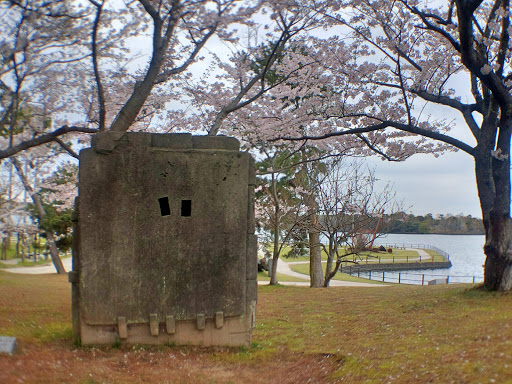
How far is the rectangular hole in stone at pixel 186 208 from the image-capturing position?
22.1 feet

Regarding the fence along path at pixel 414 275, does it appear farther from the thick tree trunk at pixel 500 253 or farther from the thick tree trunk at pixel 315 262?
the thick tree trunk at pixel 500 253

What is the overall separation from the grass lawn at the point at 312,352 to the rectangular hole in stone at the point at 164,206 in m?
1.90

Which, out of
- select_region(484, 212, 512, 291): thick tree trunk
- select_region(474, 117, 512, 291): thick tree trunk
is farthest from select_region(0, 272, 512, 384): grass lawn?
select_region(474, 117, 512, 291): thick tree trunk

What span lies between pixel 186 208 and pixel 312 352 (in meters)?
2.80

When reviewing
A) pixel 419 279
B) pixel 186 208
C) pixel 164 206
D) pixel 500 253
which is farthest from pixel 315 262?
pixel 164 206

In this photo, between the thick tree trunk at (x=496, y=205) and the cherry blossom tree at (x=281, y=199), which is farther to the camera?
the cherry blossom tree at (x=281, y=199)

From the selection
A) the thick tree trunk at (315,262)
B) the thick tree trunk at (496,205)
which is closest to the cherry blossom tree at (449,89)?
the thick tree trunk at (496,205)

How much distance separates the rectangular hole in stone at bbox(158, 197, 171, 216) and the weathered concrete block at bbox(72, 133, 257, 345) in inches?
0.6

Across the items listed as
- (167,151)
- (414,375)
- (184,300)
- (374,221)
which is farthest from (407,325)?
(374,221)

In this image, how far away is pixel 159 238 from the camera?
662cm

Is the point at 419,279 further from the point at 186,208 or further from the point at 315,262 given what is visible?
the point at 186,208

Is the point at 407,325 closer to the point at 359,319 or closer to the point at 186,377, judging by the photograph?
the point at 359,319

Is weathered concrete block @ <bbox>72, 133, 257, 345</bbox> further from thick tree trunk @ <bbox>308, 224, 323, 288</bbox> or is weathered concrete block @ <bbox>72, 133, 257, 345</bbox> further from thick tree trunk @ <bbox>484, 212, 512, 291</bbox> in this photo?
thick tree trunk @ <bbox>308, 224, 323, 288</bbox>

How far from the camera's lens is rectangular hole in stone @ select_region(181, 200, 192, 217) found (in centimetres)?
673
